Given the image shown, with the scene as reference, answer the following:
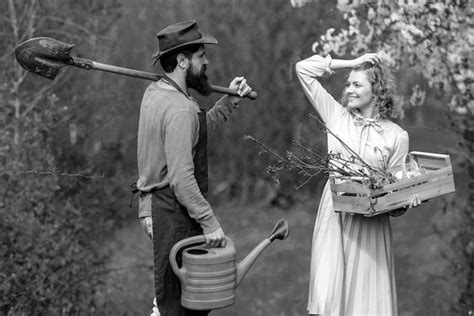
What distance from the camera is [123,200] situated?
27.9 ft

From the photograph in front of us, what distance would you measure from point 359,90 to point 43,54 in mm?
1601

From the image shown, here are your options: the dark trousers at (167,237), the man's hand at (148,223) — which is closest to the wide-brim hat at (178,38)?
the dark trousers at (167,237)

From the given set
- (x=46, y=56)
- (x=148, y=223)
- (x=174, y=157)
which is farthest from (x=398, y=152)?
(x=46, y=56)

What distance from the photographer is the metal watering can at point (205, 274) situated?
4.06 meters

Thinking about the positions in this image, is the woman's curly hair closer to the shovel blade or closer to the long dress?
the long dress

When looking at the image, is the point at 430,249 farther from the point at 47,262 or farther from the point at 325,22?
the point at 47,262

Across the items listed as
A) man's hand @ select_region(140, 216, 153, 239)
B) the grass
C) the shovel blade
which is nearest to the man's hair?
the shovel blade

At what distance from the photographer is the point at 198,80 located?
4180 mm

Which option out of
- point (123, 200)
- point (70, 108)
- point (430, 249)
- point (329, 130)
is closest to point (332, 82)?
point (430, 249)

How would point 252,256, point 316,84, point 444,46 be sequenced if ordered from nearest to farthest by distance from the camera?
point 252,256 → point 316,84 → point 444,46

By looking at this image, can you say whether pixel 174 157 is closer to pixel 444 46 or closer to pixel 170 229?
pixel 170 229

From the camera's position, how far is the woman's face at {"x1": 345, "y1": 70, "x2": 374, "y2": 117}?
427 centimetres

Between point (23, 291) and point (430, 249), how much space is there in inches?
182

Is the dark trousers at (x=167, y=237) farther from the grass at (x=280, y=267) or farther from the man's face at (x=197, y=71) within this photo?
the grass at (x=280, y=267)
